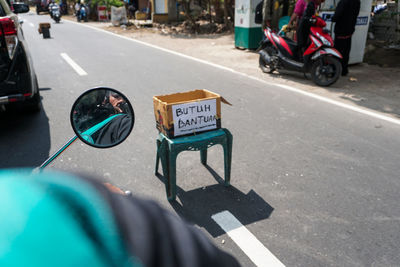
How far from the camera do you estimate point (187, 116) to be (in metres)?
3.20

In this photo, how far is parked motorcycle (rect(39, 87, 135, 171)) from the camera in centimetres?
208

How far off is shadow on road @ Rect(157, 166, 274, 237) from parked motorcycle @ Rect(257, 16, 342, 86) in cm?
464

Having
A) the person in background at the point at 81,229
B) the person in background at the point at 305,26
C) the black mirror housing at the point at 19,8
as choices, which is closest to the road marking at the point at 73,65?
the black mirror housing at the point at 19,8

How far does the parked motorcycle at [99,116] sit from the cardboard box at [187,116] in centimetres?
90

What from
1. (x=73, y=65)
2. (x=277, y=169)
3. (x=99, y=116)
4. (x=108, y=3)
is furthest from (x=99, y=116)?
(x=108, y=3)

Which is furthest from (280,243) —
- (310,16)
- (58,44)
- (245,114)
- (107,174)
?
(58,44)

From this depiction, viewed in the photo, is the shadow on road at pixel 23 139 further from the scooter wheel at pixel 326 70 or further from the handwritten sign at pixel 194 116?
the scooter wheel at pixel 326 70

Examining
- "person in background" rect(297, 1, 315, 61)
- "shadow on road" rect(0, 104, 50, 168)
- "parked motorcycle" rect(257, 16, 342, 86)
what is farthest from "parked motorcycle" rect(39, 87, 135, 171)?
"person in background" rect(297, 1, 315, 61)

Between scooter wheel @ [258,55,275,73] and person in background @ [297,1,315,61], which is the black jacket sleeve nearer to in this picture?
person in background @ [297,1,315,61]

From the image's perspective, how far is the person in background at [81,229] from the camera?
570 millimetres

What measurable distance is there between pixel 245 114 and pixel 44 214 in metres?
5.06

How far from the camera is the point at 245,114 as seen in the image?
18.2 ft

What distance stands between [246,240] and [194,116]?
119 cm

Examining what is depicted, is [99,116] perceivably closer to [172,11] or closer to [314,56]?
[314,56]
